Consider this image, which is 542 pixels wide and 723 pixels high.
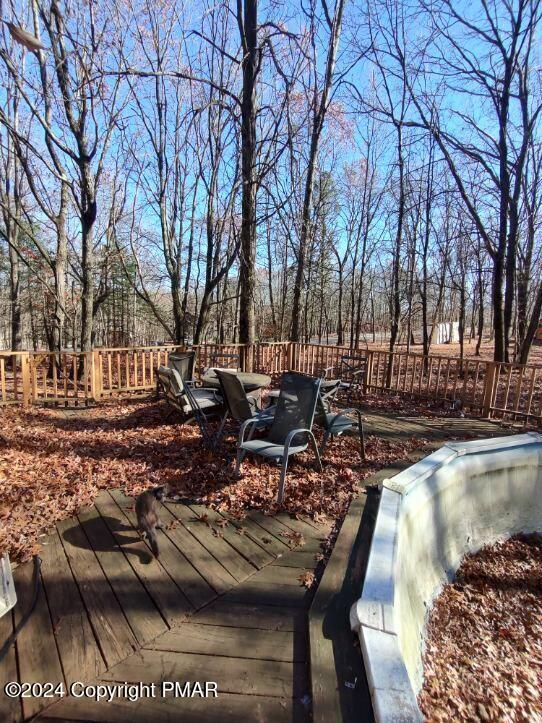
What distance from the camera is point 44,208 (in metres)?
11.0

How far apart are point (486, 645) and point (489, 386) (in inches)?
179

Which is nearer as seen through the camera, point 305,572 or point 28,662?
point 28,662

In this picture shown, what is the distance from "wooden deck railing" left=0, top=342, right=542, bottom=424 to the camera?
20.2 ft

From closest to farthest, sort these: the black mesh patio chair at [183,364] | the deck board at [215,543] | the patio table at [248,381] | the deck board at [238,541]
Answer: the deck board at [215,543] → the deck board at [238,541] → the patio table at [248,381] → the black mesh patio chair at [183,364]

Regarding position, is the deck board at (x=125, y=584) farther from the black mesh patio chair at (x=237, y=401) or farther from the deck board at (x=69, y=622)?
the black mesh patio chair at (x=237, y=401)

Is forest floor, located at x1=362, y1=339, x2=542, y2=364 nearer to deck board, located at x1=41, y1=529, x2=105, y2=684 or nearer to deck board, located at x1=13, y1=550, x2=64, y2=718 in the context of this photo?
deck board, located at x1=41, y1=529, x2=105, y2=684

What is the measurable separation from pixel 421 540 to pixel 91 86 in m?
10.4

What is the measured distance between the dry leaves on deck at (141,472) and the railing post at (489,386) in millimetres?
2286

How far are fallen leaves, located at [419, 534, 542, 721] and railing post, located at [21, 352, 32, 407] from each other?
6609mm

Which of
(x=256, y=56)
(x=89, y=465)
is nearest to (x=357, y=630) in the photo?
(x=89, y=465)

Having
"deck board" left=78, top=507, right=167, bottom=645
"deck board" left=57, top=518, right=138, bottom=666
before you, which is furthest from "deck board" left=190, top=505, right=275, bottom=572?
"deck board" left=57, top=518, right=138, bottom=666

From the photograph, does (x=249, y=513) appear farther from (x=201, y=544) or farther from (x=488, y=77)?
(x=488, y=77)

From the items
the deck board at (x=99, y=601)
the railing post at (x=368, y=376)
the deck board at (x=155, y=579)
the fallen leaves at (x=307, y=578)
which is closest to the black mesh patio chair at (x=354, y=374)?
the railing post at (x=368, y=376)

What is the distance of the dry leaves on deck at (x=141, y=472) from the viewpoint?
2883 mm
